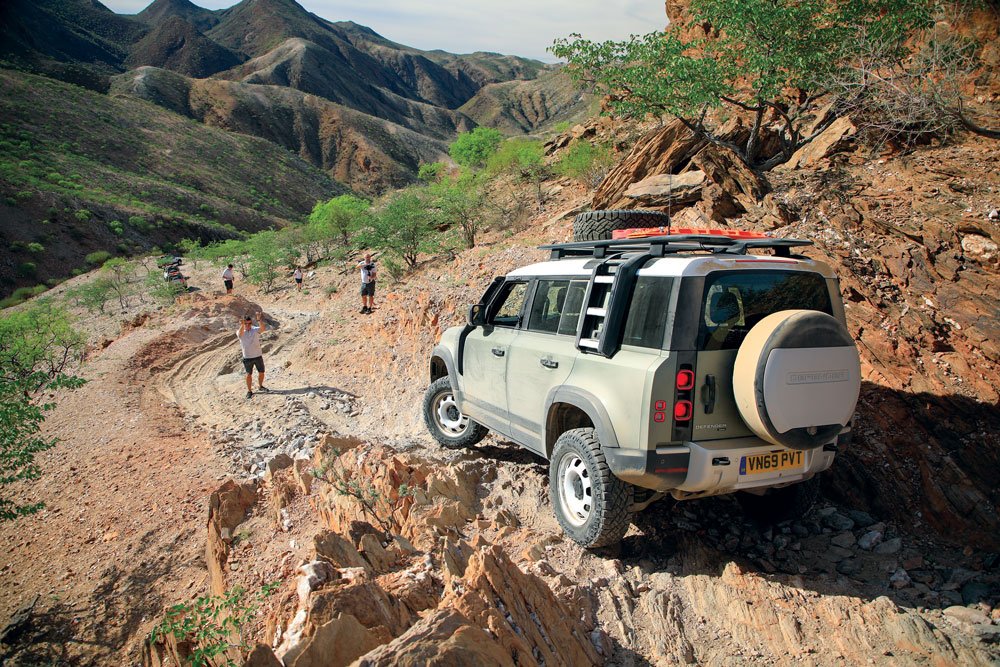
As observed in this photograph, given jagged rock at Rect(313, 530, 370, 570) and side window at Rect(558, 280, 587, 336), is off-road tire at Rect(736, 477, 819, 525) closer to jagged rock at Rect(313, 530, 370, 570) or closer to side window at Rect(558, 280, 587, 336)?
side window at Rect(558, 280, 587, 336)

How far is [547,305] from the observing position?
15.7 ft

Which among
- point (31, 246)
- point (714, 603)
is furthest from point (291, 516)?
point (31, 246)

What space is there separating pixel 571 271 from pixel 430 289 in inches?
264

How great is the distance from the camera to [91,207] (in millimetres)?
39125

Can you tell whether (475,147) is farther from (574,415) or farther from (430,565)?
(430,565)

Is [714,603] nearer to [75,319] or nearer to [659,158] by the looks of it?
[659,158]

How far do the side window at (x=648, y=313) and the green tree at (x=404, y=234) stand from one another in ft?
45.1

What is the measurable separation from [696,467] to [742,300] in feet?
3.66

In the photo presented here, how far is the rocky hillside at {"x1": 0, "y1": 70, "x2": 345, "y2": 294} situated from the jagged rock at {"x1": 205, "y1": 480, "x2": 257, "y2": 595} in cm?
3576

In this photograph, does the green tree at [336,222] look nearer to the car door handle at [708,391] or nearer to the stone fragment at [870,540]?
the car door handle at [708,391]

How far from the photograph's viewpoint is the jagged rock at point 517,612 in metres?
2.69

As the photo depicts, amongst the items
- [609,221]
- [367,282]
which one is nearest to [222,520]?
[609,221]

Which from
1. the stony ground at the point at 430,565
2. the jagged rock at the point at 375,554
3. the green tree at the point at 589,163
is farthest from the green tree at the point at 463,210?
the jagged rock at the point at 375,554

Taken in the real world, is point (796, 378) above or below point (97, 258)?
above
